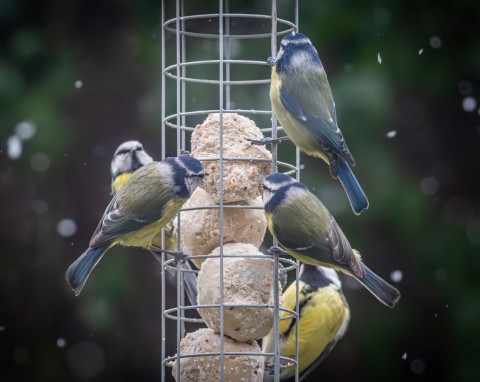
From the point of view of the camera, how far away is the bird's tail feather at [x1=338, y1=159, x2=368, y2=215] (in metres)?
5.76

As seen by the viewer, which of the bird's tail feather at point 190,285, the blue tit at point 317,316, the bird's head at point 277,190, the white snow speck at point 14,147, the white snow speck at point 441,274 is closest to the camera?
the bird's head at point 277,190

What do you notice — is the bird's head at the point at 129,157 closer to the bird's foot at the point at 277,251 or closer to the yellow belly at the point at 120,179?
the yellow belly at the point at 120,179

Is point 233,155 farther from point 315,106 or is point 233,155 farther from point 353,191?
point 353,191

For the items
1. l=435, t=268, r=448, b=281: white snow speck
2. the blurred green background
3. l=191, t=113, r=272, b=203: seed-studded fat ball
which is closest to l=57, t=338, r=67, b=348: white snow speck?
the blurred green background

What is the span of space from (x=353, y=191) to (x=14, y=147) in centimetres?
292

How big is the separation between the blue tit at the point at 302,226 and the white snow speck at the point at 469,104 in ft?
9.20

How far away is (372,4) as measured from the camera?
7910 mm

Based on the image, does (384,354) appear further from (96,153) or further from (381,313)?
(96,153)

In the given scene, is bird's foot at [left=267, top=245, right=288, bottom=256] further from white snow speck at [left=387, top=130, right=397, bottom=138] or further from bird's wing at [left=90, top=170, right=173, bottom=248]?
white snow speck at [left=387, top=130, right=397, bottom=138]

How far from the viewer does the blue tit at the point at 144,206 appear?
5516mm

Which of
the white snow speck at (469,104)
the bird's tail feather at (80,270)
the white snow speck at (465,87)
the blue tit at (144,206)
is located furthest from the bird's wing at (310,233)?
the white snow speck at (469,104)

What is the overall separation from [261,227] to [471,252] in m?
2.48

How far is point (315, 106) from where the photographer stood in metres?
5.77

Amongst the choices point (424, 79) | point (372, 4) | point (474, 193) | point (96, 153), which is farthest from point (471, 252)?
point (96, 153)
